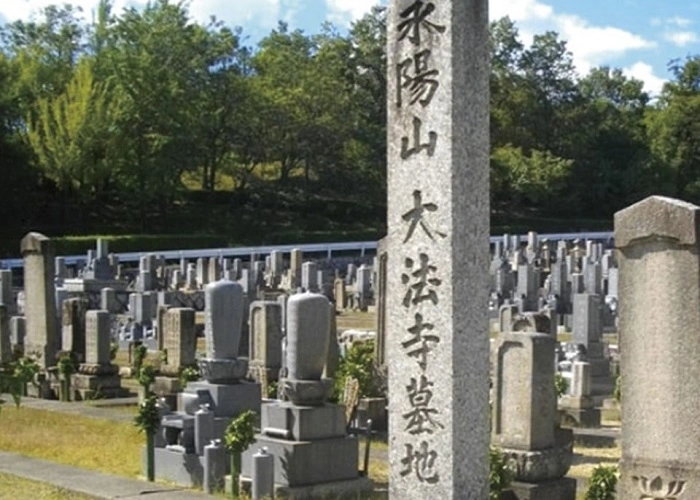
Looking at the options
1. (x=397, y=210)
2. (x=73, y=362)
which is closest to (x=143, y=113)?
(x=73, y=362)

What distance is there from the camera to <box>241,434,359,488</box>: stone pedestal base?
36.6 ft

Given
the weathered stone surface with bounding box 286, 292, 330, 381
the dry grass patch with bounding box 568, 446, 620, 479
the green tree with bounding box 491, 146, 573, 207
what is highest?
the green tree with bounding box 491, 146, 573, 207

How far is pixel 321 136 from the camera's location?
2388 inches

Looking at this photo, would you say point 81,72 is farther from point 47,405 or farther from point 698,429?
point 698,429

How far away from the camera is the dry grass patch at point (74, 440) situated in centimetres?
1297

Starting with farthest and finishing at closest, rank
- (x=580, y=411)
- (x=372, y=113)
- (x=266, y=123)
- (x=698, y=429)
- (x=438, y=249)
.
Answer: (x=372, y=113) < (x=266, y=123) < (x=580, y=411) < (x=698, y=429) < (x=438, y=249)

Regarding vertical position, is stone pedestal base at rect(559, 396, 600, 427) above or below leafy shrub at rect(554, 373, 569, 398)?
below

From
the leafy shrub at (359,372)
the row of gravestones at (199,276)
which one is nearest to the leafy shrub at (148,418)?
the leafy shrub at (359,372)

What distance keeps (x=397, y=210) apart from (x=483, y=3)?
1.27 meters

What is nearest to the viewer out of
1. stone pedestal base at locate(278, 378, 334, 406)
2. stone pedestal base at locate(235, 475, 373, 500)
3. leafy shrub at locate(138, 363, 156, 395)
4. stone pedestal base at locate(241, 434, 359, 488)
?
stone pedestal base at locate(235, 475, 373, 500)

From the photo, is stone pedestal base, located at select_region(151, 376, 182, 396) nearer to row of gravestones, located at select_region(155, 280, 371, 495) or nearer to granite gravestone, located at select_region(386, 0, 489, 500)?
row of gravestones, located at select_region(155, 280, 371, 495)

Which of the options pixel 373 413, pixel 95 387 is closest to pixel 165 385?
pixel 95 387

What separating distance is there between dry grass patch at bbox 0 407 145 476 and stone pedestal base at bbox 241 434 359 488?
193 cm

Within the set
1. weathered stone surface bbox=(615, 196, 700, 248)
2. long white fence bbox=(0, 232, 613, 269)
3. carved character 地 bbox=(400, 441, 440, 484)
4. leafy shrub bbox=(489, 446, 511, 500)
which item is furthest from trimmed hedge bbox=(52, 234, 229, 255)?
carved character 地 bbox=(400, 441, 440, 484)
